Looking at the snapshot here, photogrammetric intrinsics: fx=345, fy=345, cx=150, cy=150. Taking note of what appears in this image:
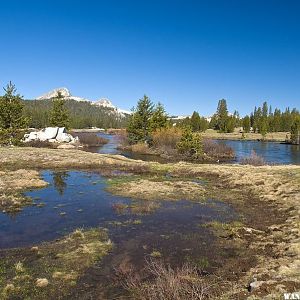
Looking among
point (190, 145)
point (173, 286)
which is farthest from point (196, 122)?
point (173, 286)

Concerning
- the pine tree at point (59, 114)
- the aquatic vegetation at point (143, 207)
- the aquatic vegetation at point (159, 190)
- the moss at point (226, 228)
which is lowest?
the moss at point (226, 228)

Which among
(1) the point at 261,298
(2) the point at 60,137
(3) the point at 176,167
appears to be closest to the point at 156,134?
(2) the point at 60,137

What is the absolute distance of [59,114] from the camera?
99938 mm

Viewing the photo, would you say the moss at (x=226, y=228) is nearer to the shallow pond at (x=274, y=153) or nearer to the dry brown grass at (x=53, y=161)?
the dry brown grass at (x=53, y=161)

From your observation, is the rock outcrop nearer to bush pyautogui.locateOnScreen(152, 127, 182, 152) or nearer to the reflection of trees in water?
bush pyautogui.locateOnScreen(152, 127, 182, 152)

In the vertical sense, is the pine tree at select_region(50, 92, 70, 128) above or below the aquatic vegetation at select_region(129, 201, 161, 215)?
above

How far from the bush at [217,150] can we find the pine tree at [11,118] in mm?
38658

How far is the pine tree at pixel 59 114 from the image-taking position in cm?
9831

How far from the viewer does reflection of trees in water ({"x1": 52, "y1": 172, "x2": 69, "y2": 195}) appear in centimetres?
3322

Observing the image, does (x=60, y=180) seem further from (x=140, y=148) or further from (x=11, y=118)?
(x=140, y=148)

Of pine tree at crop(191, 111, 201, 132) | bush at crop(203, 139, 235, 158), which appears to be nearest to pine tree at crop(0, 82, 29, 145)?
bush at crop(203, 139, 235, 158)

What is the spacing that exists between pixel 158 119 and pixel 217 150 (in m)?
18.3

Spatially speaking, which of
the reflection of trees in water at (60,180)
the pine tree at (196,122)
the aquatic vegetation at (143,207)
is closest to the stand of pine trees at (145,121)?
the reflection of trees in water at (60,180)

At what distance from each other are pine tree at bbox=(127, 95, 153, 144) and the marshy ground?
50.6m
